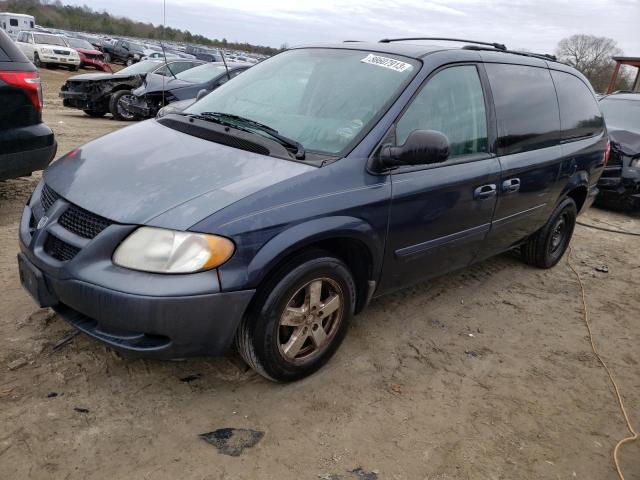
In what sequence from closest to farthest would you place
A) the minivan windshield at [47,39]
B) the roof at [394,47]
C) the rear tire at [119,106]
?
the roof at [394,47]
the rear tire at [119,106]
the minivan windshield at [47,39]

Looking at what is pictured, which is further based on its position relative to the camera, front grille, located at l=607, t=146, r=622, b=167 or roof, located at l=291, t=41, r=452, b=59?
front grille, located at l=607, t=146, r=622, b=167

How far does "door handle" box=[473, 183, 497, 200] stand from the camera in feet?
11.2

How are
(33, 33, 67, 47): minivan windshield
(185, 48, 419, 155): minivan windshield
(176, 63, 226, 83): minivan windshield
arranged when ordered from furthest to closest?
(33, 33, 67, 47): minivan windshield < (176, 63, 226, 83): minivan windshield < (185, 48, 419, 155): minivan windshield

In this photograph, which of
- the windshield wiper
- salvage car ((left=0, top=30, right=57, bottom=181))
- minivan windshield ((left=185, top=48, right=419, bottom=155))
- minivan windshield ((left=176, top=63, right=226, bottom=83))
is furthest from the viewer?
minivan windshield ((left=176, top=63, right=226, bottom=83))

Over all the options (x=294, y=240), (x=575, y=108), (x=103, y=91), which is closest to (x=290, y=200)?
(x=294, y=240)

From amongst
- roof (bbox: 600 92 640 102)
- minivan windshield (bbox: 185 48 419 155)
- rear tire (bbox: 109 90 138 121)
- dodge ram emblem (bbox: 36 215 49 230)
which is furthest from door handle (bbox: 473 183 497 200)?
rear tire (bbox: 109 90 138 121)

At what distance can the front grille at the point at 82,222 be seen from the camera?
236 centimetres

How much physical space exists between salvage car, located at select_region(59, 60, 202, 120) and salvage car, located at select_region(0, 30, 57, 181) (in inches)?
295

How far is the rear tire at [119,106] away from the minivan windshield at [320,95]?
29.3 feet

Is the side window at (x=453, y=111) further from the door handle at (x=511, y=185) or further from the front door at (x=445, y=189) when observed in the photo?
the door handle at (x=511, y=185)

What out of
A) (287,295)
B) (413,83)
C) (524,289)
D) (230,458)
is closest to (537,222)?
(524,289)

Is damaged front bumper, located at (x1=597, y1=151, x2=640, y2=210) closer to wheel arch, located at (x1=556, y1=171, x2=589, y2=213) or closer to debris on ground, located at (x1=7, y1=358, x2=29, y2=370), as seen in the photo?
wheel arch, located at (x1=556, y1=171, x2=589, y2=213)

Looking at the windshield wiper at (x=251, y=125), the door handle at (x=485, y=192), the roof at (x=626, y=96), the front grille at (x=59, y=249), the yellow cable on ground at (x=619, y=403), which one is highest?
the roof at (x=626, y=96)

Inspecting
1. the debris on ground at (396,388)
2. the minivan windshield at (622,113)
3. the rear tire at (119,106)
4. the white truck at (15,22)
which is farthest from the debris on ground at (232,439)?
the white truck at (15,22)
